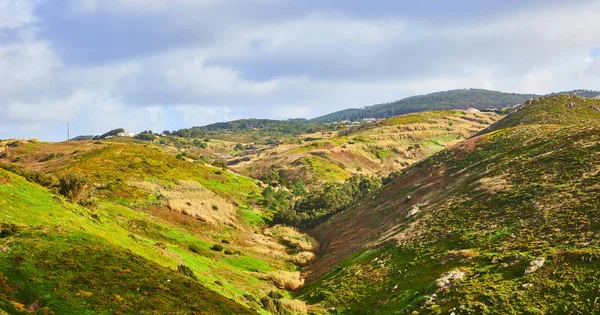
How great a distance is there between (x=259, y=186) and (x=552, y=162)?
248 feet

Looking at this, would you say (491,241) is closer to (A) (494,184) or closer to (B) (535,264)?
(B) (535,264)

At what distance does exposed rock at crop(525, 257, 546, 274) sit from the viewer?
2444 cm

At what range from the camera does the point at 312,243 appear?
65.1 m

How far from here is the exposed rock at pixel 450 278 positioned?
26.7m

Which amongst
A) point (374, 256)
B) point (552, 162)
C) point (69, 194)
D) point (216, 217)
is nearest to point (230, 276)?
point (374, 256)

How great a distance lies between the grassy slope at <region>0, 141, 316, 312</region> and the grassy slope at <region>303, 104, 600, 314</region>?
27.7 feet

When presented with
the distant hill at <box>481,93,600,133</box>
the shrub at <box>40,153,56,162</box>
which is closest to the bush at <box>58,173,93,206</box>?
the shrub at <box>40,153,56,162</box>

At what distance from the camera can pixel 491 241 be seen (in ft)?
102

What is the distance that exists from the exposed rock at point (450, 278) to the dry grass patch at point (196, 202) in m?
40.0

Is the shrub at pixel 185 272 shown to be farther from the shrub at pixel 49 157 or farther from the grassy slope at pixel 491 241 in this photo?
the shrub at pixel 49 157

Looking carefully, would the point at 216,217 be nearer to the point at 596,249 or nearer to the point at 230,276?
the point at 230,276

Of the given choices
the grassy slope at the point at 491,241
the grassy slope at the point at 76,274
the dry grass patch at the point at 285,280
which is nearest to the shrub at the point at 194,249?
the dry grass patch at the point at 285,280

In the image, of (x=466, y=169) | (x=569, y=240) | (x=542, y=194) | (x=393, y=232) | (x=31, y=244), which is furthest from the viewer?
(x=466, y=169)

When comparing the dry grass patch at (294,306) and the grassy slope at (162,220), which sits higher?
the grassy slope at (162,220)
